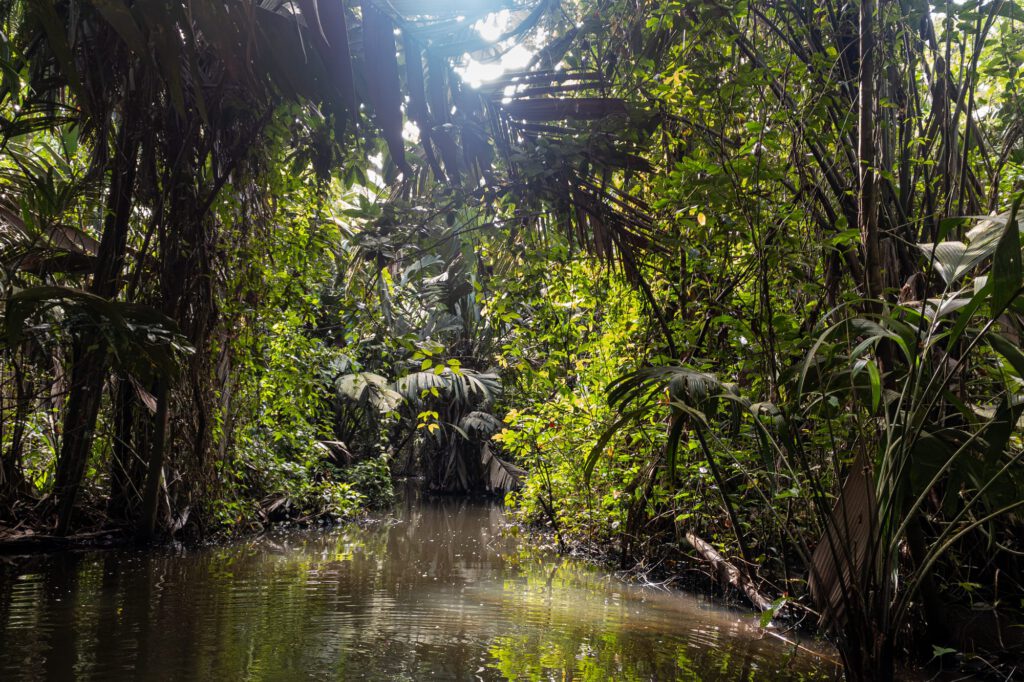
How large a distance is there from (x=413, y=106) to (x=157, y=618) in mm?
2993

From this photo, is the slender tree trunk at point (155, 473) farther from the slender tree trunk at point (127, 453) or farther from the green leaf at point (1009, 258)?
the green leaf at point (1009, 258)

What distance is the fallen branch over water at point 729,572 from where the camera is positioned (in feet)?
16.3

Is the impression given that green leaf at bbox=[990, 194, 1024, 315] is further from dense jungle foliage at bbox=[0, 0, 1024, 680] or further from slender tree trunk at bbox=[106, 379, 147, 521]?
slender tree trunk at bbox=[106, 379, 147, 521]

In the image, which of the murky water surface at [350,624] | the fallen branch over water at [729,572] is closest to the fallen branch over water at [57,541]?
the murky water surface at [350,624]

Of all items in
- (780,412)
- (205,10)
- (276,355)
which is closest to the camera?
(205,10)

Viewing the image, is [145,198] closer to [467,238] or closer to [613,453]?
[467,238]

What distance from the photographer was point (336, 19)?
2.94 metres

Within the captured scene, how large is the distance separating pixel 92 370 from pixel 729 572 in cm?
503

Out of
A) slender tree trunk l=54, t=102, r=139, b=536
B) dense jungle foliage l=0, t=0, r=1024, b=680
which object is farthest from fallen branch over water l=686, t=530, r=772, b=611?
slender tree trunk l=54, t=102, r=139, b=536

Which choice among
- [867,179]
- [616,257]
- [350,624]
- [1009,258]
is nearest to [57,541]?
[350,624]

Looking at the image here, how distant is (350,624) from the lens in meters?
4.02

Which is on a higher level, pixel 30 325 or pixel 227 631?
pixel 30 325

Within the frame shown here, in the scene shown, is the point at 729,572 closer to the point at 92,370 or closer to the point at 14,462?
the point at 92,370

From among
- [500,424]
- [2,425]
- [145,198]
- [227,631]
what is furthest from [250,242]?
[500,424]
